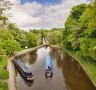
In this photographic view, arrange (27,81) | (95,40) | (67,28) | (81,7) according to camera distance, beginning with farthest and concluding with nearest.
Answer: (67,28) → (81,7) → (95,40) → (27,81)

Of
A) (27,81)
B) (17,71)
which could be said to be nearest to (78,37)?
(17,71)

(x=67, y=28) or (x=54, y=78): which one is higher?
(x=67, y=28)

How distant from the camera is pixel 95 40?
157 feet

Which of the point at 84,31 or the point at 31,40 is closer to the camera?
the point at 84,31

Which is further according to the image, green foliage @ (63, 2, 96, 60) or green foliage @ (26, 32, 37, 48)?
green foliage @ (26, 32, 37, 48)

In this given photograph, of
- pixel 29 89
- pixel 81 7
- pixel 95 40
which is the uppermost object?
pixel 81 7

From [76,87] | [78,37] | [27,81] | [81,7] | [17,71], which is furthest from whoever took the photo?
[81,7]

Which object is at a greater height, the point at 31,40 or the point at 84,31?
the point at 84,31

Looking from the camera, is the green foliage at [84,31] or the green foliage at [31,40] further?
the green foliage at [31,40]

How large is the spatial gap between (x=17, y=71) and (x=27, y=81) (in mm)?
11037

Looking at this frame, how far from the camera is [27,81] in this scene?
134 feet

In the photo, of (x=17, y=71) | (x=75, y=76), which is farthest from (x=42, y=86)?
(x=17, y=71)

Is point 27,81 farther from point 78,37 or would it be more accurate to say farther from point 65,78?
point 78,37

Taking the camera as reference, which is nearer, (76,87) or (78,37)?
(76,87)
